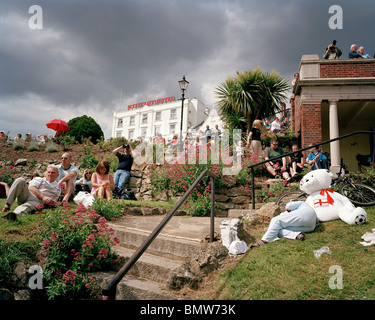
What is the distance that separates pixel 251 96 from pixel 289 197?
10.3 metres

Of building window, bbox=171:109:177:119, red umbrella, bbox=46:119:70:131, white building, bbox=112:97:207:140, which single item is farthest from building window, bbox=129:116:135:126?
red umbrella, bbox=46:119:70:131

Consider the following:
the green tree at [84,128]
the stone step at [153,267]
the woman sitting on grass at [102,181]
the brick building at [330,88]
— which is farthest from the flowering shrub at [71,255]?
the green tree at [84,128]

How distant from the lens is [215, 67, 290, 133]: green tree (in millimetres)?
14609

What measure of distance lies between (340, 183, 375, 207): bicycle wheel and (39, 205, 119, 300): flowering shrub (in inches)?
178

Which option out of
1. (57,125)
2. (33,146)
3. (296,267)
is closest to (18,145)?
(33,146)

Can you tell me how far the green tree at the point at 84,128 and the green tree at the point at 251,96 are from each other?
18.9 metres

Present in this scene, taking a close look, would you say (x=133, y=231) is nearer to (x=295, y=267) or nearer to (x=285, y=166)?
(x=295, y=267)

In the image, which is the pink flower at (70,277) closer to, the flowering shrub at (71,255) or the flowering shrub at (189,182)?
the flowering shrub at (71,255)

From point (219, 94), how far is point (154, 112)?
2645cm

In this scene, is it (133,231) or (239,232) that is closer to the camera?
(239,232)

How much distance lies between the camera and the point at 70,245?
3.23 m
